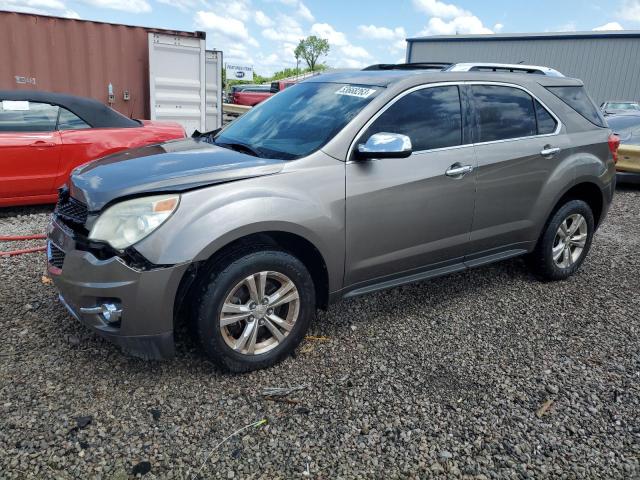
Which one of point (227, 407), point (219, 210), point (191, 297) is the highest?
point (219, 210)

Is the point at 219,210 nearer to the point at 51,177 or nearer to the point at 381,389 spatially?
the point at 381,389

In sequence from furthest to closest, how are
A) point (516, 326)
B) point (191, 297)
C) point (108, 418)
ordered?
1. point (516, 326)
2. point (191, 297)
3. point (108, 418)

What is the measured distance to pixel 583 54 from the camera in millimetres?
26938

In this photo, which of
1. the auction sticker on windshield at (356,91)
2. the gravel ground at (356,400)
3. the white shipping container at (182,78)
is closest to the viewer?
the gravel ground at (356,400)

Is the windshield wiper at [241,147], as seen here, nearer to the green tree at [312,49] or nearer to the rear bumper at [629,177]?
the rear bumper at [629,177]

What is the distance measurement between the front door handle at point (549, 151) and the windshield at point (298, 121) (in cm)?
150

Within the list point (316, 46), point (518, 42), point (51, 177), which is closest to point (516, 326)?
point (51, 177)

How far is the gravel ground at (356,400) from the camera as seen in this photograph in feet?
7.53

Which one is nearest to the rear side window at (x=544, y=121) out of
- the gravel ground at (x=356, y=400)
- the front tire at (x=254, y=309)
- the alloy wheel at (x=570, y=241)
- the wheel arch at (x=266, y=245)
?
the alloy wheel at (x=570, y=241)

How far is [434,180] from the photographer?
3328mm

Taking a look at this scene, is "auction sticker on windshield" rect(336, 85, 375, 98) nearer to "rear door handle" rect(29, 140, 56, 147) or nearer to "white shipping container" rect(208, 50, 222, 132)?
"rear door handle" rect(29, 140, 56, 147)

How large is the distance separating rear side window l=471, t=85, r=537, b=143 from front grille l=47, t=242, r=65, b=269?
275 centimetres

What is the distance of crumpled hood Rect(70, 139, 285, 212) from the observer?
262 cm

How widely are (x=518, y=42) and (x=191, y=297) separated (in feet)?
103
